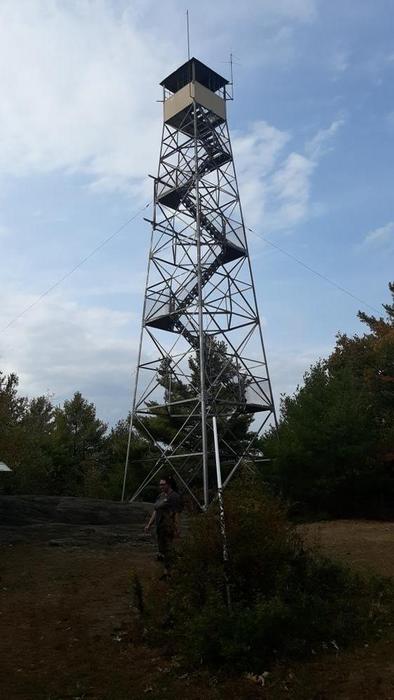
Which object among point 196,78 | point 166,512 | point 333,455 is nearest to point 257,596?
point 166,512

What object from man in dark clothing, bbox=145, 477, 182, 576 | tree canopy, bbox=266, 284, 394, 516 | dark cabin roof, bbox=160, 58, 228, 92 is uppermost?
dark cabin roof, bbox=160, 58, 228, 92

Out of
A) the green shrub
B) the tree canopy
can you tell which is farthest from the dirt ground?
the tree canopy

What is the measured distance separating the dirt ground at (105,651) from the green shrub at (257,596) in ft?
0.84

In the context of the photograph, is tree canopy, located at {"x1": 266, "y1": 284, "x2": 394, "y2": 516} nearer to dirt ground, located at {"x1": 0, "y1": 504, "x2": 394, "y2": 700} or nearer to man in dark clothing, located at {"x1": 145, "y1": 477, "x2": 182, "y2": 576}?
dirt ground, located at {"x1": 0, "y1": 504, "x2": 394, "y2": 700}

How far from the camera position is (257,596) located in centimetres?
659

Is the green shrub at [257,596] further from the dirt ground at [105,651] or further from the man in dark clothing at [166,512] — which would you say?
the man in dark clothing at [166,512]

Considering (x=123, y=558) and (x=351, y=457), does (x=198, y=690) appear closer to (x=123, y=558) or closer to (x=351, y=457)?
(x=123, y=558)

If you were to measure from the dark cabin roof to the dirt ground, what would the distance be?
755 inches

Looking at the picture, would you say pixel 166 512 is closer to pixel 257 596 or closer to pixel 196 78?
pixel 257 596

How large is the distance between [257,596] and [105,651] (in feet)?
6.04

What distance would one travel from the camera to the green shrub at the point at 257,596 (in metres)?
6.17

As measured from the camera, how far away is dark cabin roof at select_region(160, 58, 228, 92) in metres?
23.8

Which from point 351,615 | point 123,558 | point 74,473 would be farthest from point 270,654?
point 74,473

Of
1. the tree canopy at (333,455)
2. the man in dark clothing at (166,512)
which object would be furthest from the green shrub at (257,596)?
the tree canopy at (333,455)
